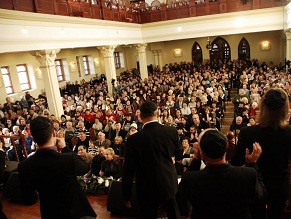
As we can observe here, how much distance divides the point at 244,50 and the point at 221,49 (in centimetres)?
175

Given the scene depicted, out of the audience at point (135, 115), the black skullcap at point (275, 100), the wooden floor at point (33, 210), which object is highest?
the black skullcap at point (275, 100)

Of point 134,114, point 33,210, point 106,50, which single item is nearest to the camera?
point 33,210

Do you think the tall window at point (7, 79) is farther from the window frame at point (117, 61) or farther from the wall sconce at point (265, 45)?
the wall sconce at point (265, 45)

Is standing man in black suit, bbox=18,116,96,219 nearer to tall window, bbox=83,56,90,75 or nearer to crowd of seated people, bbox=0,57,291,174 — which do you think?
crowd of seated people, bbox=0,57,291,174

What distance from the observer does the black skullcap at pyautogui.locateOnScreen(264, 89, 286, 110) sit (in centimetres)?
194

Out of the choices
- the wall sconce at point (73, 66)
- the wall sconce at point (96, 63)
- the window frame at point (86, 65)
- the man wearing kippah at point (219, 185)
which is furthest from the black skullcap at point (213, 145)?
the wall sconce at point (96, 63)

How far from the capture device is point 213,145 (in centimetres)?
154

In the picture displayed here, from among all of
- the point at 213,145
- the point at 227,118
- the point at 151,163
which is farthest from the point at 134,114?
the point at 213,145

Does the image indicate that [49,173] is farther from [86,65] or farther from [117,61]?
[117,61]

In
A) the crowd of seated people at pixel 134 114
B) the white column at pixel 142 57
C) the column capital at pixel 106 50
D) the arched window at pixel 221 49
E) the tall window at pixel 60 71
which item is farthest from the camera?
the arched window at pixel 221 49

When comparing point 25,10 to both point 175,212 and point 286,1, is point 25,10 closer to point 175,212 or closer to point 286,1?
point 175,212

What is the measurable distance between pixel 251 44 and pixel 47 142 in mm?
20806

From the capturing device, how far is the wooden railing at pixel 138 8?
9.69 m

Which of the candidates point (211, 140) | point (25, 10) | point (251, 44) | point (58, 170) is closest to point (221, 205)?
point (211, 140)
